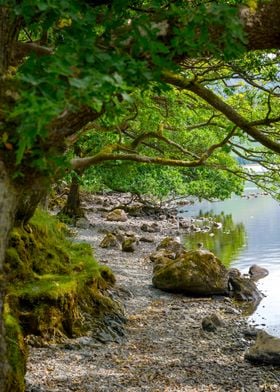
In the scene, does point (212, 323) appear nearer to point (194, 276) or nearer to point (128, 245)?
point (194, 276)

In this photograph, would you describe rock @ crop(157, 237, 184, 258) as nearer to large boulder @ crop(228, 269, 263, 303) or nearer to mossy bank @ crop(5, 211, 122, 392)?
large boulder @ crop(228, 269, 263, 303)

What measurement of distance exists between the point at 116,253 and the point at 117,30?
16601 mm

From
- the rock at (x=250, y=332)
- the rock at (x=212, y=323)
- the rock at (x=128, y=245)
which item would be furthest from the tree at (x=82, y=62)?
the rock at (x=128, y=245)

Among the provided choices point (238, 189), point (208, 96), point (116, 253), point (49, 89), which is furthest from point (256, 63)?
point (238, 189)

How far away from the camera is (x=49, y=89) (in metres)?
2.18

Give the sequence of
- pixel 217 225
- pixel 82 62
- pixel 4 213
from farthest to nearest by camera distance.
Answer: pixel 217 225
pixel 4 213
pixel 82 62

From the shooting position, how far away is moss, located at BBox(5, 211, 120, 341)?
7.76 metres

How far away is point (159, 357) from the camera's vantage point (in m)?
8.54

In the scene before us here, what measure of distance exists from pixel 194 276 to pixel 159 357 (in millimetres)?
5425

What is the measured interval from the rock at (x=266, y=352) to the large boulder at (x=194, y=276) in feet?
16.1

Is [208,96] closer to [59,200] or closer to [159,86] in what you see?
[159,86]

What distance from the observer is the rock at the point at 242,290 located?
47.8 feet

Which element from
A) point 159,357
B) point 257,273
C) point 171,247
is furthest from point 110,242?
point 159,357

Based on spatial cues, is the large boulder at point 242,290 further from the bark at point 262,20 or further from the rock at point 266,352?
the bark at point 262,20
